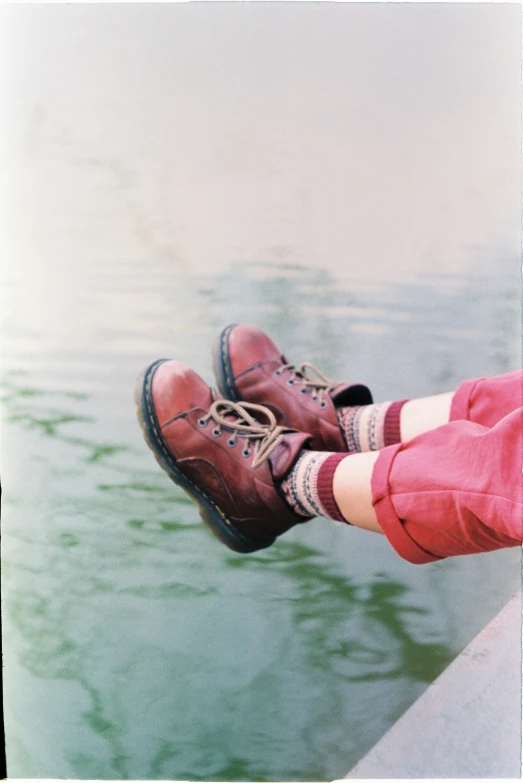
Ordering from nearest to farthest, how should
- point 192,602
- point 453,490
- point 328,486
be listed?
point 453,490 < point 328,486 < point 192,602

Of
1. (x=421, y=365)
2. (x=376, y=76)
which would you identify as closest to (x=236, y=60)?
(x=376, y=76)

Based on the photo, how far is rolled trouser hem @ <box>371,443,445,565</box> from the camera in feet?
2.36

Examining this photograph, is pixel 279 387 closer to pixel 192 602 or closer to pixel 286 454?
pixel 286 454

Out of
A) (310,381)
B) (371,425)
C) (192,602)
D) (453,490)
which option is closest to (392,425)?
(371,425)

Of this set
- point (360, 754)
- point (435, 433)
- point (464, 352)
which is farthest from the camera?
point (464, 352)

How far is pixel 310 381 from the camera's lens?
38.7 inches

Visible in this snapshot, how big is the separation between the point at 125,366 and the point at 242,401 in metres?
0.17

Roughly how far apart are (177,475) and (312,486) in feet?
0.61

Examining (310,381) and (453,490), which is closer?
(453,490)

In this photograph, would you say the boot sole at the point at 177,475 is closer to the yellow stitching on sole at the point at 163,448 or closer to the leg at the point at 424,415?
the yellow stitching on sole at the point at 163,448

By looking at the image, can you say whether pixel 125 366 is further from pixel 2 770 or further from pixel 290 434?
pixel 2 770

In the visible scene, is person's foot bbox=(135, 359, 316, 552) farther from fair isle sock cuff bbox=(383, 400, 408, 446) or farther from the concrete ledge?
the concrete ledge

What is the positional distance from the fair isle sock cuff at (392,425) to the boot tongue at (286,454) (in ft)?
0.34

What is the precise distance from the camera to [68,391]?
925mm
